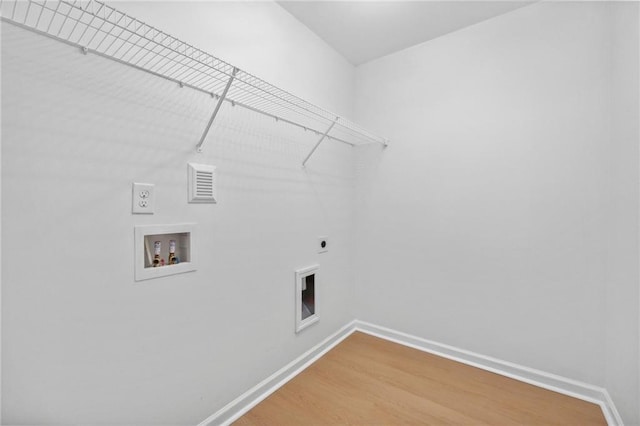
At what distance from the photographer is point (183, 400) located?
1.17 meters

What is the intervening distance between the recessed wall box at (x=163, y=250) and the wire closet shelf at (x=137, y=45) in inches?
15.2

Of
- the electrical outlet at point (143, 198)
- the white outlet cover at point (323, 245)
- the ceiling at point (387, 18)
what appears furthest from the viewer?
the white outlet cover at point (323, 245)

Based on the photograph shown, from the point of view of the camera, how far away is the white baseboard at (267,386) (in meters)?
1.30

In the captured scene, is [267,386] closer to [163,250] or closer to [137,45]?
[163,250]

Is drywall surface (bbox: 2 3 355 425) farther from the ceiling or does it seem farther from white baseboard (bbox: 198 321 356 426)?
the ceiling

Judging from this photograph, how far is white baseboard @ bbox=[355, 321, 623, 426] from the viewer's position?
1434mm

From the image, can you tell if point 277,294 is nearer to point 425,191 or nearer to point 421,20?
point 425,191

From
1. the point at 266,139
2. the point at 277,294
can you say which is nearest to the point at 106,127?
the point at 266,139

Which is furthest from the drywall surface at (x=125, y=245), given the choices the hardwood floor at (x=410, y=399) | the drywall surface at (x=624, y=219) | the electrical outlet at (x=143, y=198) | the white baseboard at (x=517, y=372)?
the drywall surface at (x=624, y=219)

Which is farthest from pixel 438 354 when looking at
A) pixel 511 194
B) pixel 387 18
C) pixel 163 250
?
pixel 387 18

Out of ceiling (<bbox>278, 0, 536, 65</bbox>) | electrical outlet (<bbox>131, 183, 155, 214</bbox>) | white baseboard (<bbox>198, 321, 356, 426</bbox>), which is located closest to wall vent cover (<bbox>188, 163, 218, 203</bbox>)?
electrical outlet (<bbox>131, 183, 155, 214</bbox>)

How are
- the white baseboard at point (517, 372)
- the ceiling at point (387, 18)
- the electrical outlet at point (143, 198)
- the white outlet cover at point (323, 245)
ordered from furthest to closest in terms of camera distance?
the white outlet cover at point (323, 245) < the ceiling at point (387, 18) < the white baseboard at point (517, 372) < the electrical outlet at point (143, 198)

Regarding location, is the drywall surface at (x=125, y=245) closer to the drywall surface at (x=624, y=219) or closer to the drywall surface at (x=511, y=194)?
the drywall surface at (x=511, y=194)

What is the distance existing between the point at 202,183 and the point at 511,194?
5.77 ft
